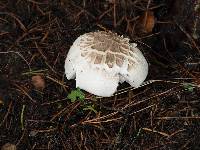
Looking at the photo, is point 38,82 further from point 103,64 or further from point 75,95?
point 103,64

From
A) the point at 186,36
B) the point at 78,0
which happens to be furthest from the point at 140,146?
the point at 78,0

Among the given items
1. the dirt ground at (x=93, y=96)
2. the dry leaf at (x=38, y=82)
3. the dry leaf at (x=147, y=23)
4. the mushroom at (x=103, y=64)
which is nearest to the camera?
the mushroom at (x=103, y=64)

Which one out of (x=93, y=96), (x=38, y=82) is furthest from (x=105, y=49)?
(x=38, y=82)

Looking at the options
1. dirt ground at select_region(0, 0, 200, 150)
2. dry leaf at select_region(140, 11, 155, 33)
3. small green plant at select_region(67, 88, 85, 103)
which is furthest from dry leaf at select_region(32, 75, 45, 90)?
dry leaf at select_region(140, 11, 155, 33)

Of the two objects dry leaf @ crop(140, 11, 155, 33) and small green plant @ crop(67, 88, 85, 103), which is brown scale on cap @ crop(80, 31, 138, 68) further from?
dry leaf @ crop(140, 11, 155, 33)

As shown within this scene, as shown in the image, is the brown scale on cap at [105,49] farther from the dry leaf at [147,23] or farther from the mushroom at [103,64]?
the dry leaf at [147,23]

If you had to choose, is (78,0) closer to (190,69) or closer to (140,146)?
(190,69)

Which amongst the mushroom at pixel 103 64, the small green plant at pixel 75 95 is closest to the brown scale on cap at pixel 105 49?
the mushroom at pixel 103 64
